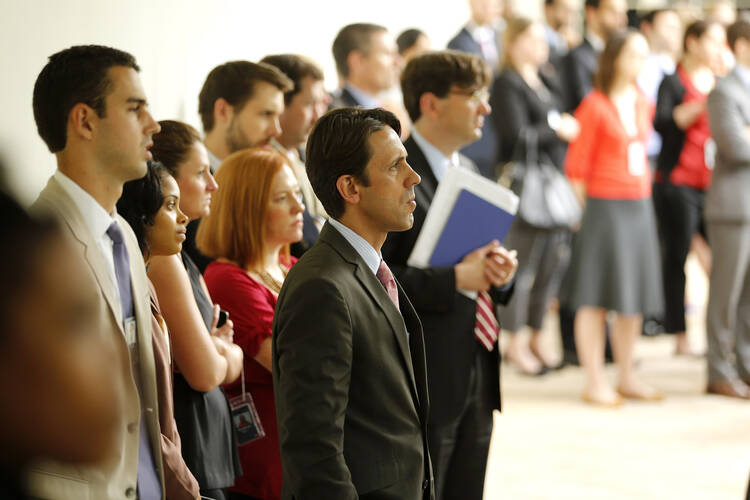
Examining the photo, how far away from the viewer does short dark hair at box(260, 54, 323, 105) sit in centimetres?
347

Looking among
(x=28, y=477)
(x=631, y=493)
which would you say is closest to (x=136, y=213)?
(x=28, y=477)

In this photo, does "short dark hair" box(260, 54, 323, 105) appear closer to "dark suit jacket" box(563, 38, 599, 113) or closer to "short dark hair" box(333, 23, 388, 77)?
"short dark hair" box(333, 23, 388, 77)

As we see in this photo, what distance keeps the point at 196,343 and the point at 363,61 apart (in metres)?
2.42

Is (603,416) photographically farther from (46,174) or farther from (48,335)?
(48,335)

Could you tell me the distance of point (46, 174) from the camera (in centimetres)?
264

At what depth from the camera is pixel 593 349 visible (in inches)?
222

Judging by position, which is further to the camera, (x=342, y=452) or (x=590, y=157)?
(x=590, y=157)

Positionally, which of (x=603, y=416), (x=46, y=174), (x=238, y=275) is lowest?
(x=603, y=416)

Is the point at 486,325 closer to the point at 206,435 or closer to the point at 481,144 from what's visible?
the point at 206,435

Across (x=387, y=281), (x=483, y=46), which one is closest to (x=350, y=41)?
(x=387, y=281)

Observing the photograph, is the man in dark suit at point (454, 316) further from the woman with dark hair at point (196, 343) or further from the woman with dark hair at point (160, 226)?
the woman with dark hair at point (160, 226)

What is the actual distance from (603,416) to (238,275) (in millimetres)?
3257

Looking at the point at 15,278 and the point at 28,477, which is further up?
the point at 15,278

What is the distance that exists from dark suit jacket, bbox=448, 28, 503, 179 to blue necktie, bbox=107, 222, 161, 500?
502 cm
